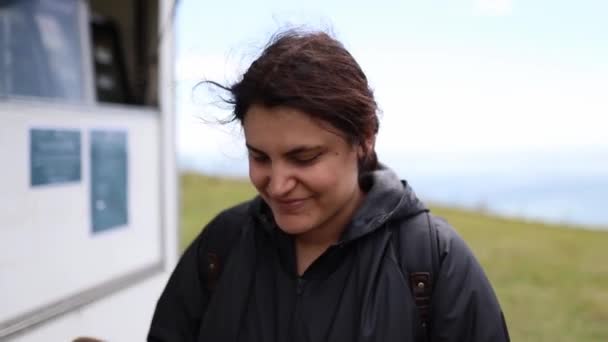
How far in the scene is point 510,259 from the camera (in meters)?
7.34

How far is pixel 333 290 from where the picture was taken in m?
1.51

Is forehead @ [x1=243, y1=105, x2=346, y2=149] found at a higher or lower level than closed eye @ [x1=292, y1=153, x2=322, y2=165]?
higher

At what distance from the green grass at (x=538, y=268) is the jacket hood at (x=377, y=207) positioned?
4069 mm

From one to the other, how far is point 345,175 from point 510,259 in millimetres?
6359

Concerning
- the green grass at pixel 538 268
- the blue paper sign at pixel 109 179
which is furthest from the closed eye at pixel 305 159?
the green grass at pixel 538 268

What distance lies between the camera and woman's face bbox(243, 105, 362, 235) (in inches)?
54.7

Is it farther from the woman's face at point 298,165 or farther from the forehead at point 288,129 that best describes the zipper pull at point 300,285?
the forehead at point 288,129

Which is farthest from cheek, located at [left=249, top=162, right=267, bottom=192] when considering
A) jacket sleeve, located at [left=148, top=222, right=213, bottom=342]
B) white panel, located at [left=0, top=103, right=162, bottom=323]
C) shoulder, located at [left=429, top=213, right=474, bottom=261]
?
white panel, located at [left=0, top=103, right=162, bottom=323]

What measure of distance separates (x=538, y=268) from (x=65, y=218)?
226 inches

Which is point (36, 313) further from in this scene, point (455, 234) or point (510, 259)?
point (510, 259)

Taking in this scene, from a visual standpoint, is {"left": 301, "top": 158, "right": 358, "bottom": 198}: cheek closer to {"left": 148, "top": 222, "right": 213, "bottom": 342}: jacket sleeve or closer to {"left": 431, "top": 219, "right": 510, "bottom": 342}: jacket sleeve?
{"left": 431, "top": 219, "right": 510, "bottom": 342}: jacket sleeve

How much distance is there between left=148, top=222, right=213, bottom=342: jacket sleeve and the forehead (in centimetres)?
45

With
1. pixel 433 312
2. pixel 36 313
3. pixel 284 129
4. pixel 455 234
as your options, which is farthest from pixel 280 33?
pixel 36 313

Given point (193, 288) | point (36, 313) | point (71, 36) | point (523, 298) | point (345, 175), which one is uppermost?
point (71, 36)
